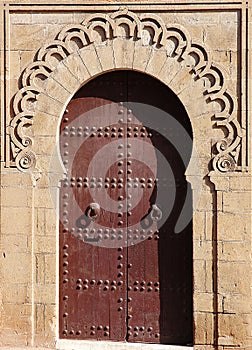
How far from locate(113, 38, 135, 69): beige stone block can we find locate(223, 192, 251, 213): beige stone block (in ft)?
5.37

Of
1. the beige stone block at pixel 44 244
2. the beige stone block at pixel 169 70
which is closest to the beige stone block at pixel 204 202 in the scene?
the beige stone block at pixel 169 70

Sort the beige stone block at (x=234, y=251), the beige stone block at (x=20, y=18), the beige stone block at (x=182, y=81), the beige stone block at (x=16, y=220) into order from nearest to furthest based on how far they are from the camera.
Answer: the beige stone block at (x=234, y=251), the beige stone block at (x=182, y=81), the beige stone block at (x=16, y=220), the beige stone block at (x=20, y=18)

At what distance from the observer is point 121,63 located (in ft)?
24.3

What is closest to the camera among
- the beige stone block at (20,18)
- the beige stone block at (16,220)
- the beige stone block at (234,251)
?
the beige stone block at (234,251)

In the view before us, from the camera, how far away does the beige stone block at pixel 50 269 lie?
746cm

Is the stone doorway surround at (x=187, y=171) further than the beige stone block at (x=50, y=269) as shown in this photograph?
No

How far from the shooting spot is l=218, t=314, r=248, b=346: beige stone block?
7.25 meters

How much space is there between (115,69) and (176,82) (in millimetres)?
637

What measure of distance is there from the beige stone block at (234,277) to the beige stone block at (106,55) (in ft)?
7.44

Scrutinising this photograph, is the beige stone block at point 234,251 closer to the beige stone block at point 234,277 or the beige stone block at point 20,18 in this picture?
the beige stone block at point 234,277

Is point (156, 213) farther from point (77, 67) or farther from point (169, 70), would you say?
point (77, 67)

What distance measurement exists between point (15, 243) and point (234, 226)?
2.22 meters

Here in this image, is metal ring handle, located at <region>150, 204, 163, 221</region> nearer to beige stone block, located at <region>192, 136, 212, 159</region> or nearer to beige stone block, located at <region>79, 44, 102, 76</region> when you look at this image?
beige stone block, located at <region>192, 136, 212, 159</region>

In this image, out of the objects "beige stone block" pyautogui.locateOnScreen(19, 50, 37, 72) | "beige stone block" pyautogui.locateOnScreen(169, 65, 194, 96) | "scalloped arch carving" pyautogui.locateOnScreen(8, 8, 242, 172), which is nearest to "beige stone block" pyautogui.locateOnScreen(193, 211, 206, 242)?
"scalloped arch carving" pyautogui.locateOnScreen(8, 8, 242, 172)
